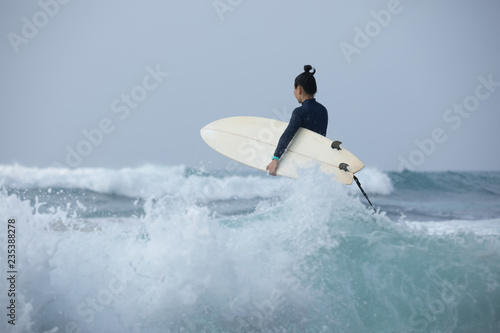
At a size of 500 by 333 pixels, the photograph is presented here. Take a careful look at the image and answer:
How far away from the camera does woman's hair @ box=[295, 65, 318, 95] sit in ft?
11.1

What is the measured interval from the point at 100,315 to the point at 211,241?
81 centimetres

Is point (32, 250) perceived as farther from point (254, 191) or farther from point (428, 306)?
point (254, 191)

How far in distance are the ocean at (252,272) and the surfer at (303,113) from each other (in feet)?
0.85

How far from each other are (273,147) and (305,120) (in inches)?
17.2

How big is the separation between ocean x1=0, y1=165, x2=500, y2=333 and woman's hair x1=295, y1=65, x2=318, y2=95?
755 mm

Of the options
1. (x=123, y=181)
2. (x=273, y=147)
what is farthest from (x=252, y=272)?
(x=123, y=181)

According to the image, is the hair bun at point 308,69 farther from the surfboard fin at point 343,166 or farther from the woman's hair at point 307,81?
the surfboard fin at point 343,166

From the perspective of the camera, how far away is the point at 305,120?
3.45 metres

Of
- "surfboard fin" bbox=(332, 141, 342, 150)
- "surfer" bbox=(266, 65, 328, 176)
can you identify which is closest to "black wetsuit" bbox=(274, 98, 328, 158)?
"surfer" bbox=(266, 65, 328, 176)

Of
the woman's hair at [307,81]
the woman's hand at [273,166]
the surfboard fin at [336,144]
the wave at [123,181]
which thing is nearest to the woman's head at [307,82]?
the woman's hair at [307,81]

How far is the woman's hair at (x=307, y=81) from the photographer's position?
3.39 metres

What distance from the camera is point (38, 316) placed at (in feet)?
7.77

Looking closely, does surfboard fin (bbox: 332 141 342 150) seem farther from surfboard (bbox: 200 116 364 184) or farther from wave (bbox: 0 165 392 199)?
wave (bbox: 0 165 392 199)

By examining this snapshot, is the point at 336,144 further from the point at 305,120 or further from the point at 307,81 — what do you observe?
Answer: the point at 307,81
